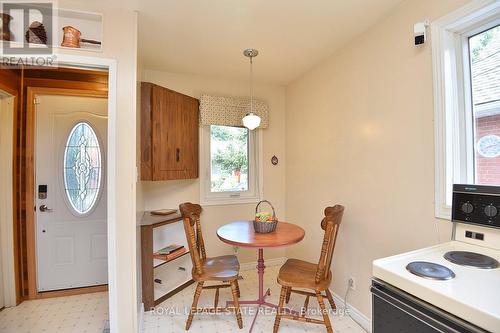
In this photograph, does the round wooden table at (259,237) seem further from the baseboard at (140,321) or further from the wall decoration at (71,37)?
the wall decoration at (71,37)

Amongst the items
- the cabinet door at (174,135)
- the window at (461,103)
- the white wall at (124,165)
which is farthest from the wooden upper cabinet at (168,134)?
the window at (461,103)

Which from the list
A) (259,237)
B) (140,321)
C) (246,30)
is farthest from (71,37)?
(140,321)

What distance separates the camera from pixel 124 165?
1.78 metres

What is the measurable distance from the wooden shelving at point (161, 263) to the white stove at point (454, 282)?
1.96 meters

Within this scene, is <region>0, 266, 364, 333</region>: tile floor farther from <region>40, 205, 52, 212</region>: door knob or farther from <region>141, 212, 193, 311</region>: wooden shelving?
<region>40, 205, 52, 212</region>: door knob

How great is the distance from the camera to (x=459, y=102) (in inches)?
58.1

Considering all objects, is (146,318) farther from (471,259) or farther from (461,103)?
(461,103)

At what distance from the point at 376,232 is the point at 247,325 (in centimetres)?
133

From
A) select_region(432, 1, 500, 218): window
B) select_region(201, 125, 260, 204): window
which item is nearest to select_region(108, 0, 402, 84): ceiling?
select_region(432, 1, 500, 218): window

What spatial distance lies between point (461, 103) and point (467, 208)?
641mm

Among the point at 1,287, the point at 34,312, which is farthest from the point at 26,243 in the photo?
the point at 34,312

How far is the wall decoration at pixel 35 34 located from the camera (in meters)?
1.62

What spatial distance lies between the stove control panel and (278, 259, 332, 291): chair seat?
0.99 meters

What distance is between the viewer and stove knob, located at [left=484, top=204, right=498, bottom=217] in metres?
1.18
